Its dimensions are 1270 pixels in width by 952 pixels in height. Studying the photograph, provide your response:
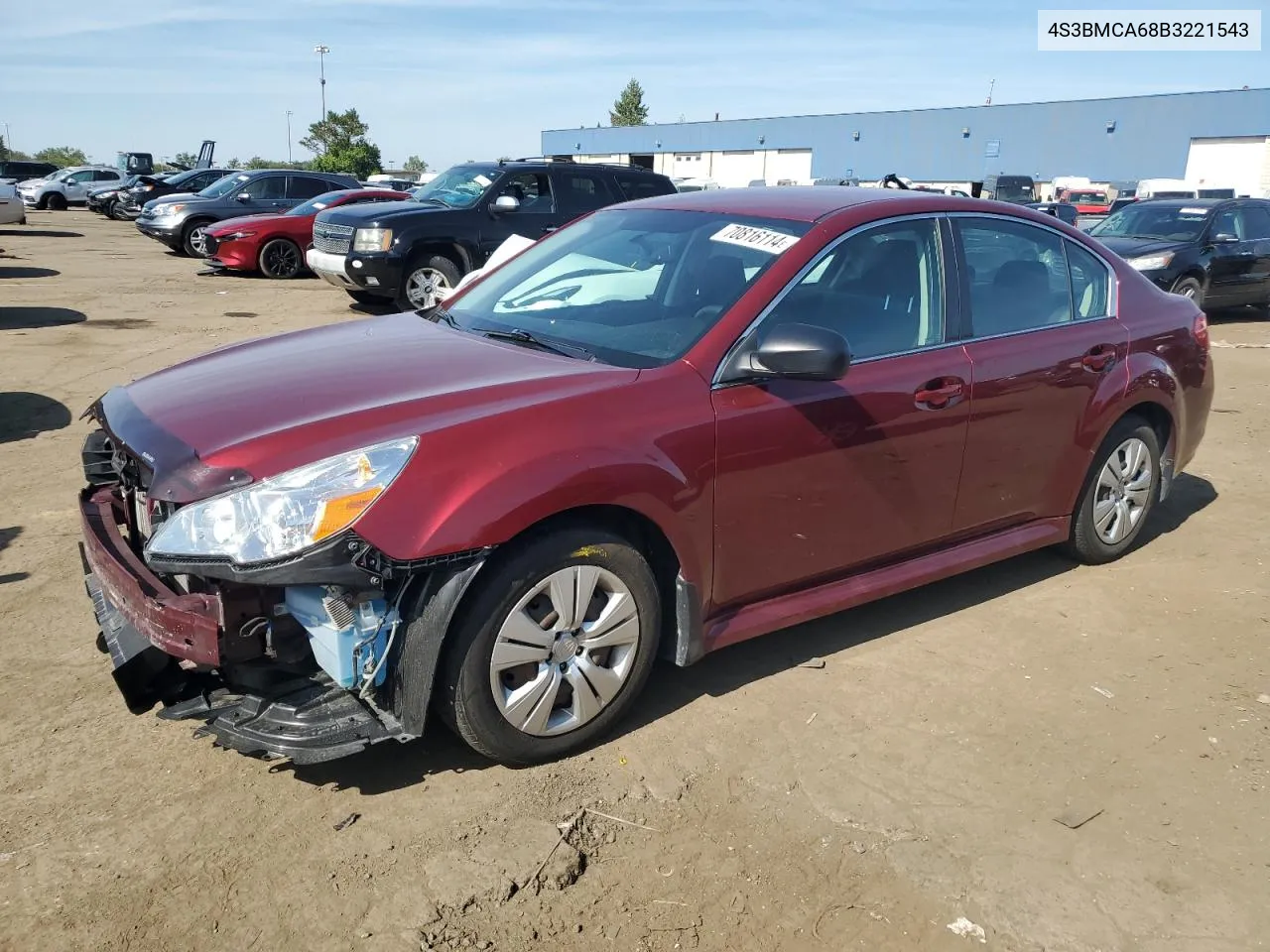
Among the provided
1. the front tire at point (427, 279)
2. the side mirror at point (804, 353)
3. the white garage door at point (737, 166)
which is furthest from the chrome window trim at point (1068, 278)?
the white garage door at point (737, 166)

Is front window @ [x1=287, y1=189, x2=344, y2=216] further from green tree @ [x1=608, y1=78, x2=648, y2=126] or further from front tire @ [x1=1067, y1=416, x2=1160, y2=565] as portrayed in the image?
green tree @ [x1=608, y1=78, x2=648, y2=126]

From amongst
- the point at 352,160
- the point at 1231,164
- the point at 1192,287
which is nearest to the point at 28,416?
the point at 1192,287

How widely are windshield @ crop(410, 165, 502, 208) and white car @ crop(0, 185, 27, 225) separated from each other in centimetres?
1170

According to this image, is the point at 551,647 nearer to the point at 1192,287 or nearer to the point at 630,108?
the point at 1192,287

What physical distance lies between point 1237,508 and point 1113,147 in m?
46.3

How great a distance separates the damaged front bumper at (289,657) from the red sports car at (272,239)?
13.9 metres

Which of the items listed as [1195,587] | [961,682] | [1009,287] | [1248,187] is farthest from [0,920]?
[1248,187]

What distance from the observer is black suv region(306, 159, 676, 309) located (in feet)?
38.0

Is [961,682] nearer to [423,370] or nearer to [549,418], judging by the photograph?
[549,418]

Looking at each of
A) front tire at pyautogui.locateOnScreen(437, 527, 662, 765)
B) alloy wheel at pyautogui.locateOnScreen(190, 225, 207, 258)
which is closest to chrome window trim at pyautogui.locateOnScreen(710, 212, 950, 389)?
front tire at pyautogui.locateOnScreen(437, 527, 662, 765)

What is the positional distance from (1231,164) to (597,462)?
157ft

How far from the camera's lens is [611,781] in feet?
10.4

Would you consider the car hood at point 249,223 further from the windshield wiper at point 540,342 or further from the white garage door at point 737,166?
the white garage door at point 737,166

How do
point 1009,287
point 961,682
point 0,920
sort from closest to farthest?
point 0,920
point 961,682
point 1009,287
